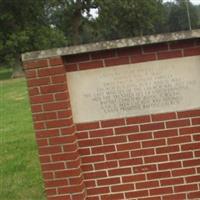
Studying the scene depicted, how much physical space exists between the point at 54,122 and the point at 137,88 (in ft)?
2.69

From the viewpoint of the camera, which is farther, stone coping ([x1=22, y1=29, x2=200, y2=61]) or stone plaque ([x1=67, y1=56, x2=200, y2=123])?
stone plaque ([x1=67, y1=56, x2=200, y2=123])

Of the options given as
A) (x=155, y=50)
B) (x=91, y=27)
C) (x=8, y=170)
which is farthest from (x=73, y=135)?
(x=91, y=27)

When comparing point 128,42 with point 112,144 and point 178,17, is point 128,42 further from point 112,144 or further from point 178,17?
point 178,17

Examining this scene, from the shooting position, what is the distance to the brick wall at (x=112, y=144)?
5648 millimetres

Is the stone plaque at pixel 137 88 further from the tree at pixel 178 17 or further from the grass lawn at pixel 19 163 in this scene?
the tree at pixel 178 17

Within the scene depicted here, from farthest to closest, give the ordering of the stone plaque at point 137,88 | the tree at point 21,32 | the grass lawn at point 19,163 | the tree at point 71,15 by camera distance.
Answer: the tree at point 71,15 → the tree at point 21,32 → the grass lawn at point 19,163 → the stone plaque at point 137,88

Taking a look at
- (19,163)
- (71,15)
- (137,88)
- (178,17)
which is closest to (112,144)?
(137,88)

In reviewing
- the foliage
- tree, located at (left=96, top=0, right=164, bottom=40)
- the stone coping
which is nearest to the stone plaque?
the stone coping

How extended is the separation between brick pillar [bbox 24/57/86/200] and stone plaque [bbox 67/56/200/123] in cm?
15

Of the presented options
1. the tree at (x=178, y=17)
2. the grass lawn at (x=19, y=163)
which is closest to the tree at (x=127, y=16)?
the tree at (x=178, y=17)

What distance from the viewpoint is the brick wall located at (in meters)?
5.65

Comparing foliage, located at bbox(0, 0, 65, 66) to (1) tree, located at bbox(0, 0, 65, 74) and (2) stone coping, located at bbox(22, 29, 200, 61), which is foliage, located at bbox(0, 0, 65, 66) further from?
(2) stone coping, located at bbox(22, 29, 200, 61)

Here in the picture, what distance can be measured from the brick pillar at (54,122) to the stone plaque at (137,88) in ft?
0.48

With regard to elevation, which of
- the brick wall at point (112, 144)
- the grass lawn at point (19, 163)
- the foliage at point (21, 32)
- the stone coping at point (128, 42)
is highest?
the foliage at point (21, 32)
